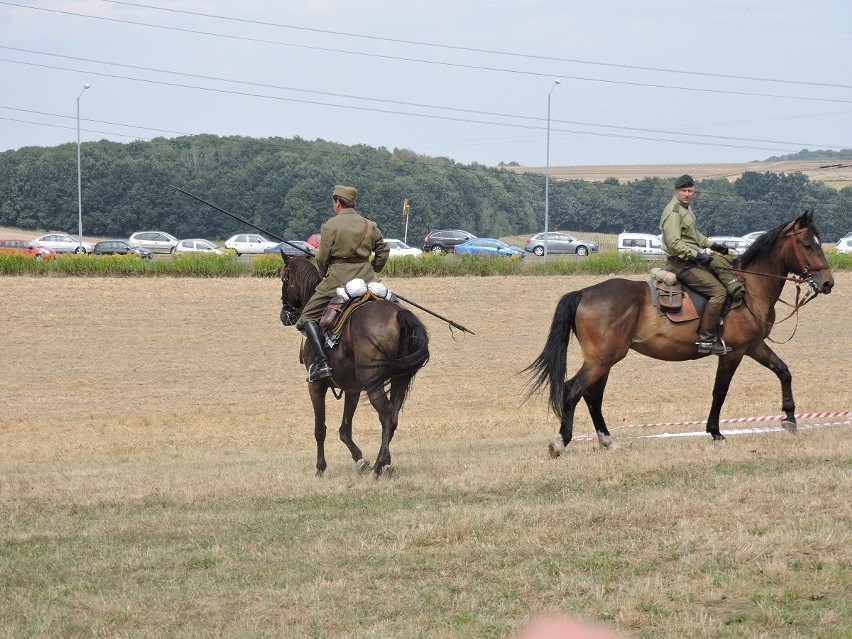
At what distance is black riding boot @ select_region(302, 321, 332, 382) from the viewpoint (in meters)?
11.6

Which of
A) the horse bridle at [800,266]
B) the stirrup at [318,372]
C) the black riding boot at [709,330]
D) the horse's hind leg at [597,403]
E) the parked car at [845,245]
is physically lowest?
the horse's hind leg at [597,403]

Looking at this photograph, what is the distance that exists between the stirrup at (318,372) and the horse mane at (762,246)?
16.3ft

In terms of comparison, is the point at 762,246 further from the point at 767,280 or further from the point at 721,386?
the point at 721,386

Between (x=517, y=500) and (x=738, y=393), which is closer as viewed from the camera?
(x=517, y=500)

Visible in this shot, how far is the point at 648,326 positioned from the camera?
496 inches

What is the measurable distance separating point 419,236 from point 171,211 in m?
19.5

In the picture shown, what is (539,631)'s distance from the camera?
7.57 feet

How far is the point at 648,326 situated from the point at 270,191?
7356 centimetres

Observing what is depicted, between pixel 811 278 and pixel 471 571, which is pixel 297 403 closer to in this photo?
pixel 811 278

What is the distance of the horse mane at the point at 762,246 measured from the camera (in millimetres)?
13078

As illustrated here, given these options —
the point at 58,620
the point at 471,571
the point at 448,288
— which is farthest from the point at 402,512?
the point at 448,288

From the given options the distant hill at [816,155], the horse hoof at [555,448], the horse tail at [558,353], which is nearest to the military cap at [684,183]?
the horse tail at [558,353]

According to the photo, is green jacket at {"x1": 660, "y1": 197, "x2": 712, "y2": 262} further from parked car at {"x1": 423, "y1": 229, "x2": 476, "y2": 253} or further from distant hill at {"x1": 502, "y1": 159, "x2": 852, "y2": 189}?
distant hill at {"x1": 502, "y1": 159, "x2": 852, "y2": 189}

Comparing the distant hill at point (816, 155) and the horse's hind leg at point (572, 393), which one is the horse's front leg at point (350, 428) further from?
the distant hill at point (816, 155)
